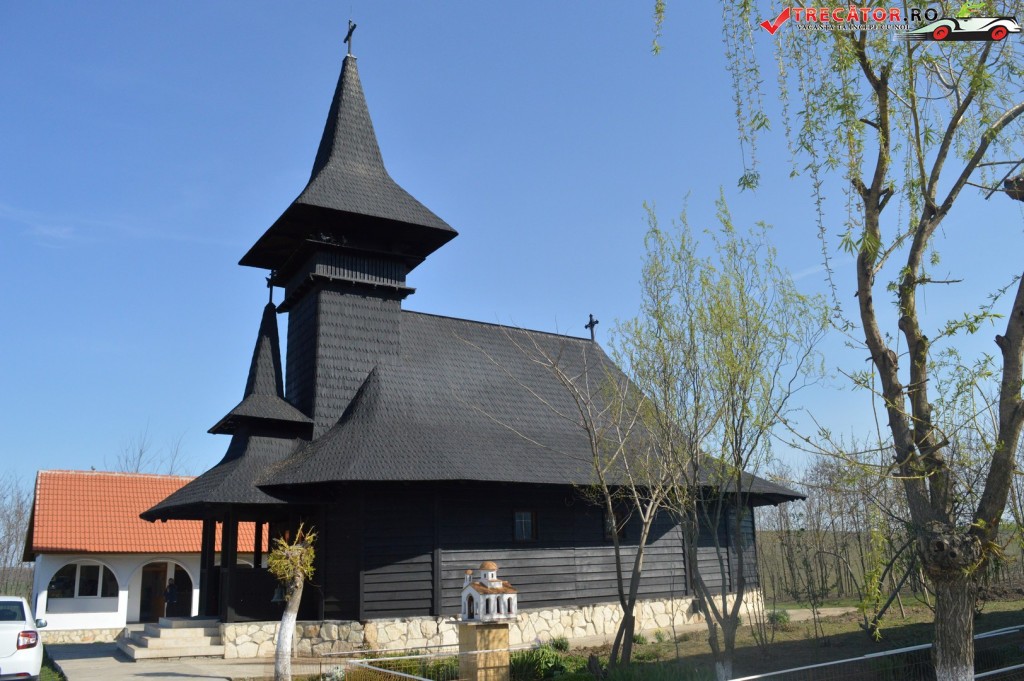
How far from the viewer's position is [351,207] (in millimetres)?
17438

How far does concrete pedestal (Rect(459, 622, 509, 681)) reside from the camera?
32.0 ft

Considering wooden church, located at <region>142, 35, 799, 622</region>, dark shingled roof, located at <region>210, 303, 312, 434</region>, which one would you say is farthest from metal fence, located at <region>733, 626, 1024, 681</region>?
dark shingled roof, located at <region>210, 303, 312, 434</region>

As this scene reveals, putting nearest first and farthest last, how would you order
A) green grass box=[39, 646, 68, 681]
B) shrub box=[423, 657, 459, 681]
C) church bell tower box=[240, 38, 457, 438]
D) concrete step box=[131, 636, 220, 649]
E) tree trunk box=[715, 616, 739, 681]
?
tree trunk box=[715, 616, 739, 681] → shrub box=[423, 657, 459, 681] → green grass box=[39, 646, 68, 681] → concrete step box=[131, 636, 220, 649] → church bell tower box=[240, 38, 457, 438]

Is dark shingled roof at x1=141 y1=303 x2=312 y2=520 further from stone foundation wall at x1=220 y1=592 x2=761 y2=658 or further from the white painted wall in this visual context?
the white painted wall

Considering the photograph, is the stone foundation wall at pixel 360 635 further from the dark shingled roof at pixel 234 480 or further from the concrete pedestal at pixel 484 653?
the concrete pedestal at pixel 484 653

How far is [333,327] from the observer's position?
17547 millimetres

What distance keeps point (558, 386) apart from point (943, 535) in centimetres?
1350

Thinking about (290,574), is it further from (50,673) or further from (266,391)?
(266,391)

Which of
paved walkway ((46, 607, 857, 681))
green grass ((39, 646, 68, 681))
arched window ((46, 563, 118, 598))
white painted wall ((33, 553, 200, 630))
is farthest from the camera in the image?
arched window ((46, 563, 118, 598))

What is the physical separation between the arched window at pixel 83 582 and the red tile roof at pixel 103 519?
3.48 feet

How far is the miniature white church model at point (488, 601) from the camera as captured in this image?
1022cm

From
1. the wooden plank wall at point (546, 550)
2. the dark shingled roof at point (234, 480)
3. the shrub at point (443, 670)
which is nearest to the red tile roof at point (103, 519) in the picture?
the dark shingled roof at point (234, 480)

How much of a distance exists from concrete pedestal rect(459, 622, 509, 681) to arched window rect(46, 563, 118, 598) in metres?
A: 17.2

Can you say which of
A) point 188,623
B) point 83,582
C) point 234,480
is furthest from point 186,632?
point 83,582
